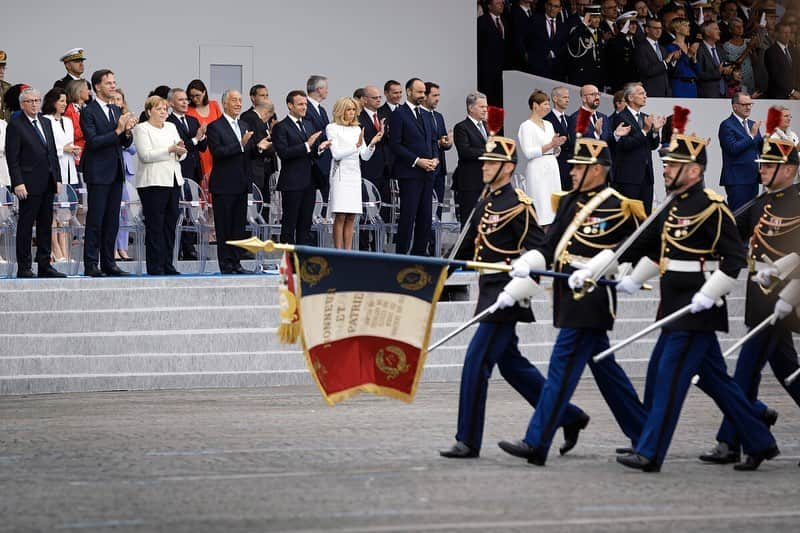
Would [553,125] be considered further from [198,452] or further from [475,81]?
[198,452]

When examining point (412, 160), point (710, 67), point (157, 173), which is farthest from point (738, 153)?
point (157, 173)

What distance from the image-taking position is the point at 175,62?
1838 centimetres

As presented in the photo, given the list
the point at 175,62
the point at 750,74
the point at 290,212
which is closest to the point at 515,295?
the point at 290,212

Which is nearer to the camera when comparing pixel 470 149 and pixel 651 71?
pixel 470 149

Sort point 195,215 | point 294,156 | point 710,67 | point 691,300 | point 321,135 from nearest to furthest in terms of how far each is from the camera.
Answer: point 691,300 → point 294,156 → point 321,135 → point 195,215 → point 710,67

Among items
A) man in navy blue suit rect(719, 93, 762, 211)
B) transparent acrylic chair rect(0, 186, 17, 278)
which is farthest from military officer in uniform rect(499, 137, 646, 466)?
man in navy blue suit rect(719, 93, 762, 211)

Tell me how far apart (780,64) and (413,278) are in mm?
11766

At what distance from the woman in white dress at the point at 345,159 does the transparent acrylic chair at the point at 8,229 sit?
3.08 m

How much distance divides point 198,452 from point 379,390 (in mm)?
1136

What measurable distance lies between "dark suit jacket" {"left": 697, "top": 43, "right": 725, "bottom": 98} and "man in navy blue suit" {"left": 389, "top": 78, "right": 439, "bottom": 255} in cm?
475

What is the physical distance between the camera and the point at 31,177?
1387 cm

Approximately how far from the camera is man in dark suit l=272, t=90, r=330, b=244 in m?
14.9

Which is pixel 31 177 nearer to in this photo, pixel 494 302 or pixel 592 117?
pixel 592 117

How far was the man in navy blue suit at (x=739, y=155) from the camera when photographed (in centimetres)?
1661
